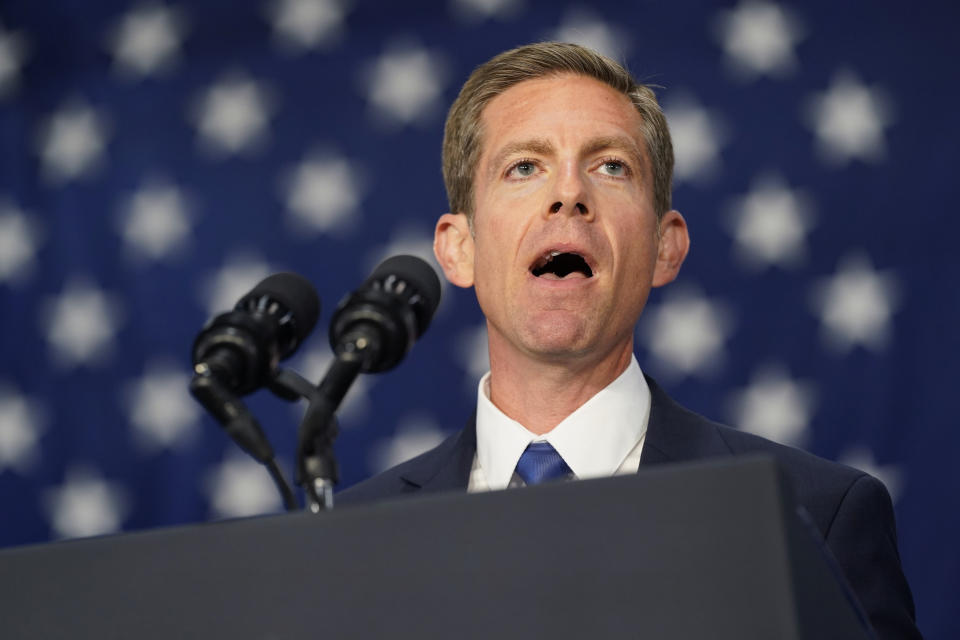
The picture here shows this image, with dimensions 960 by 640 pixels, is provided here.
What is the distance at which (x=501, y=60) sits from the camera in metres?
1.93

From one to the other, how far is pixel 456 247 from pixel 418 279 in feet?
2.85

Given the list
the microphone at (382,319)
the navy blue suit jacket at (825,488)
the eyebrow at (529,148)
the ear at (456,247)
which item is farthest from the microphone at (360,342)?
the ear at (456,247)

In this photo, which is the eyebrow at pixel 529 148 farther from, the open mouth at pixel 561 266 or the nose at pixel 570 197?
the open mouth at pixel 561 266

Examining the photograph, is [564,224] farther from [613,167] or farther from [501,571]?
[501,571]

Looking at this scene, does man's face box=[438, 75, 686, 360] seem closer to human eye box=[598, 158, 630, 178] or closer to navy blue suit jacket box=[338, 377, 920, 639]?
human eye box=[598, 158, 630, 178]

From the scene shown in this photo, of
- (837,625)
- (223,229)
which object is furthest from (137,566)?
(223,229)

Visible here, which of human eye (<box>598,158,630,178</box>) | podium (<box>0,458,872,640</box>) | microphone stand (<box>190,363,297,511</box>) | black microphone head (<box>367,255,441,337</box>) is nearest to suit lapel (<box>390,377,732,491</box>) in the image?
human eye (<box>598,158,630,178</box>)

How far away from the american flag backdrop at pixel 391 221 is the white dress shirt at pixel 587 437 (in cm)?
80

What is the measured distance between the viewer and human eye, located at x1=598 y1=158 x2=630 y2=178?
1.74 metres

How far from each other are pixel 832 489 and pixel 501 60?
898 mm

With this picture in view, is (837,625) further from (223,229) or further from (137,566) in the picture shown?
(223,229)

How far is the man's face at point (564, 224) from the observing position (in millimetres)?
1659

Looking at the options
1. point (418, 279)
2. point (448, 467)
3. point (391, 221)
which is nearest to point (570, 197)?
point (448, 467)

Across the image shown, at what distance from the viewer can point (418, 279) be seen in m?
1.05
